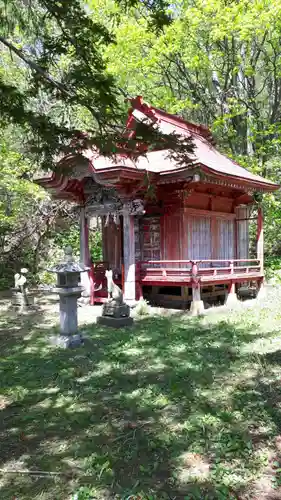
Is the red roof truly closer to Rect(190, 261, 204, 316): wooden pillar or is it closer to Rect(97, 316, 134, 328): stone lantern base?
Rect(190, 261, 204, 316): wooden pillar

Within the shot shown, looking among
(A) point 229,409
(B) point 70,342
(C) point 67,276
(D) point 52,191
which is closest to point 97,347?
(B) point 70,342

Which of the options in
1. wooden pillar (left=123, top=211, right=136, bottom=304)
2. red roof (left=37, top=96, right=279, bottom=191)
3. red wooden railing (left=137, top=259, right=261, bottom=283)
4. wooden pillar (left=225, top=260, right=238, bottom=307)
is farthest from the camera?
wooden pillar (left=225, top=260, right=238, bottom=307)

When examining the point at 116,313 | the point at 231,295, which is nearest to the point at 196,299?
the point at 231,295

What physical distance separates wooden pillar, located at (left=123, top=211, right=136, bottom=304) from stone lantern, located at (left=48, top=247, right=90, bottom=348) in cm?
344

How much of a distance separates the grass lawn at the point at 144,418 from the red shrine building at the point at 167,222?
139 inches

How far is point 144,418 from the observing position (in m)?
4.65

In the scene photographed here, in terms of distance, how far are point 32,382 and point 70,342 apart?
176 centimetres

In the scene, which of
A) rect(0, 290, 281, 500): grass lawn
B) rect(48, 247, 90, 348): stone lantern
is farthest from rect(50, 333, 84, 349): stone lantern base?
rect(0, 290, 281, 500): grass lawn

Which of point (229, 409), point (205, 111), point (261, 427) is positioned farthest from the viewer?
point (205, 111)

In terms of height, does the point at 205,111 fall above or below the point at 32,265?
above

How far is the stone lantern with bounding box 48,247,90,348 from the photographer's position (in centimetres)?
778

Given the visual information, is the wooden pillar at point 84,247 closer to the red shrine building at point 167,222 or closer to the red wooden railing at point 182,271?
the red shrine building at point 167,222

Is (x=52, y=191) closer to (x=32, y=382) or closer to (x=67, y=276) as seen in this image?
(x=67, y=276)

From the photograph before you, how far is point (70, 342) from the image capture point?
25.3 ft
